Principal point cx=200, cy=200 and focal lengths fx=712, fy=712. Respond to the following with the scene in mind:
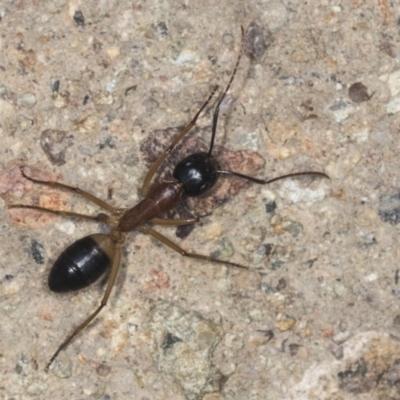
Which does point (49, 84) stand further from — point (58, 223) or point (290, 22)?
point (290, 22)

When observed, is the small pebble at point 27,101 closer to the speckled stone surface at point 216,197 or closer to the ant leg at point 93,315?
the speckled stone surface at point 216,197

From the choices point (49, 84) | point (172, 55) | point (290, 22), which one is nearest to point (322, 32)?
point (290, 22)

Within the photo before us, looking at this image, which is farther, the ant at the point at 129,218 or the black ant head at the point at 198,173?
the black ant head at the point at 198,173

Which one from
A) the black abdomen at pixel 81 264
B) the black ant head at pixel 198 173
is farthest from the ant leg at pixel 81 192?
the black ant head at pixel 198 173

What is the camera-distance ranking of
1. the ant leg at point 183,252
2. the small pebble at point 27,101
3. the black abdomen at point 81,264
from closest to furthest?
the black abdomen at point 81,264 < the ant leg at point 183,252 < the small pebble at point 27,101

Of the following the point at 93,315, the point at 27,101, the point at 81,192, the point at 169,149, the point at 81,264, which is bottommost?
the point at 93,315

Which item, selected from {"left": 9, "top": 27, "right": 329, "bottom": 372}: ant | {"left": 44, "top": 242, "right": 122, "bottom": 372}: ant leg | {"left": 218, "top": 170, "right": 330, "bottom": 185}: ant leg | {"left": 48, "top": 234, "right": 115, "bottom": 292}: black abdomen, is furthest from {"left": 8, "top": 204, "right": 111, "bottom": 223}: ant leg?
{"left": 218, "top": 170, "right": 330, "bottom": 185}: ant leg

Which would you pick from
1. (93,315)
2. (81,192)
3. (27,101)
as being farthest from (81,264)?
(27,101)

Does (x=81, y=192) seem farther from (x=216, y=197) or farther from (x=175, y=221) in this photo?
(x=216, y=197)
